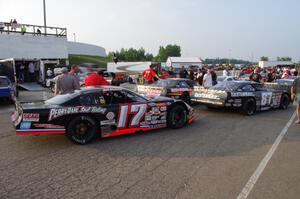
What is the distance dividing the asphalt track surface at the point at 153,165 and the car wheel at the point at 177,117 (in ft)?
0.71

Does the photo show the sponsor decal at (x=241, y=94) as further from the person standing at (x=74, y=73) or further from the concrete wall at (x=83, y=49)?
the concrete wall at (x=83, y=49)

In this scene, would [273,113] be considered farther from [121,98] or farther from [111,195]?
[111,195]

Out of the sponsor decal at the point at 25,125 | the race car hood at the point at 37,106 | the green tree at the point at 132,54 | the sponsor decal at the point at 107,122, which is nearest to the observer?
the sponsor decal at the point at 25,125

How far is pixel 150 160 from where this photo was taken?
15.4ft

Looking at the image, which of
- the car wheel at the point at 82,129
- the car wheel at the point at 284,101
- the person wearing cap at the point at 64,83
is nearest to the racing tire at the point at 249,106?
the car wheel at the point at 284,101

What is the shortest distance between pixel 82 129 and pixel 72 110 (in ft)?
1.52

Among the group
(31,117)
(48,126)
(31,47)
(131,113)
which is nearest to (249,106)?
(131,113)

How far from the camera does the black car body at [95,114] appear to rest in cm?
521

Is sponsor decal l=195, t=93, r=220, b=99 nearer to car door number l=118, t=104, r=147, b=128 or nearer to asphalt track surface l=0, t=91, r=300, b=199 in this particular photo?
asphalt track surface l=0, t=91, r=300, b=199

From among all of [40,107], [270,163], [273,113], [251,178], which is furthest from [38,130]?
[273,113]

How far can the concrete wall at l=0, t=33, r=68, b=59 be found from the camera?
2330cm

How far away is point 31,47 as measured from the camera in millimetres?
24828

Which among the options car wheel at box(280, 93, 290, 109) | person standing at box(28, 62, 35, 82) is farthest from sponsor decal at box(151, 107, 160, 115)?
person standing at box(28, 62, 35, 82)

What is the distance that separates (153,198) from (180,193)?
0.38 meters
